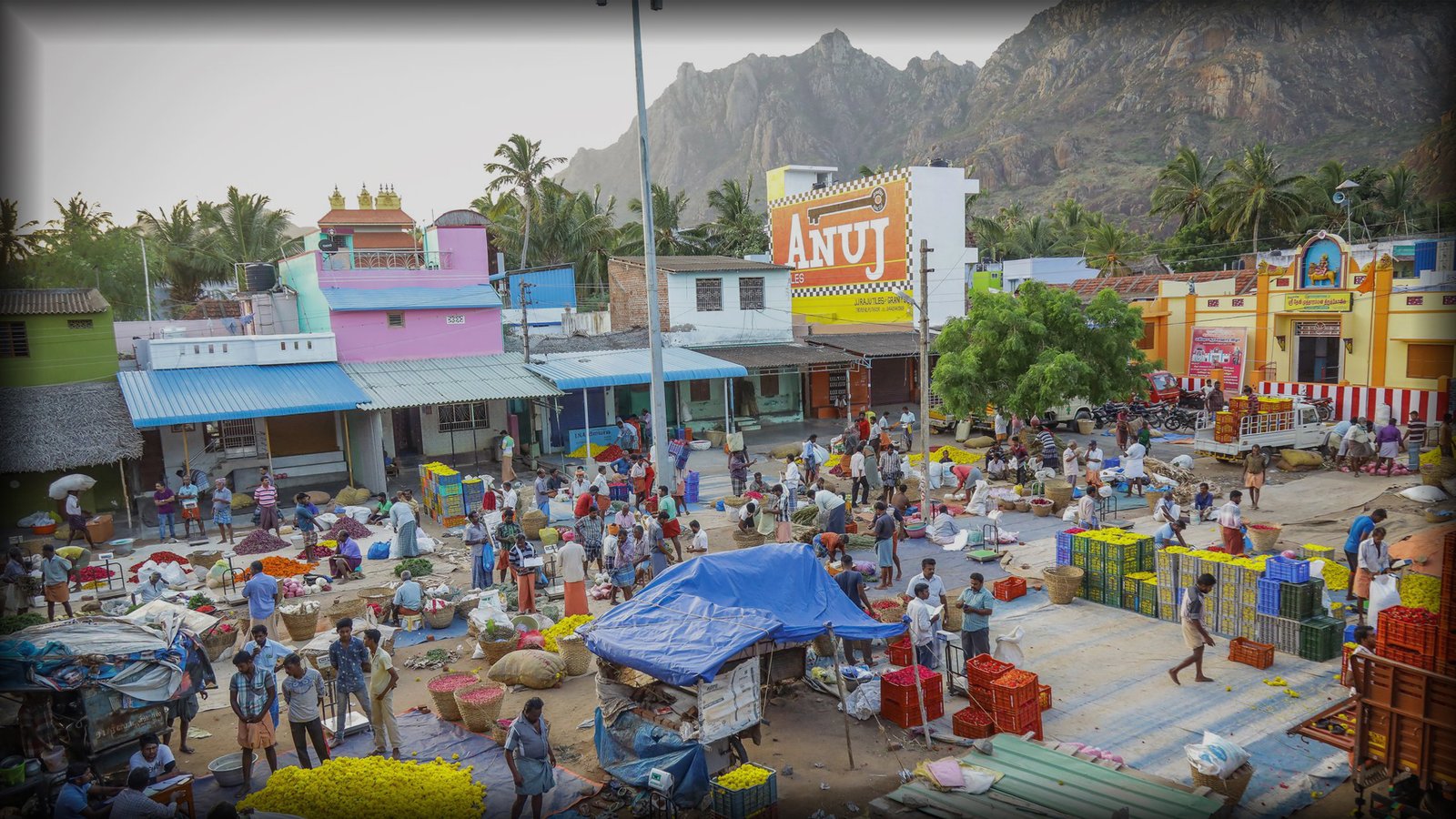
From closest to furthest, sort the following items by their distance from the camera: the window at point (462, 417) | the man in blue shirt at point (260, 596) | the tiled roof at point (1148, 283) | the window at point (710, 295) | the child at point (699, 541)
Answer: the man in blue shirt at point (260, 596) → the child at point (699, 541) → the window at point (462, 417) → the window at point (710, 295) → the tiled roof at point (1148, 283)

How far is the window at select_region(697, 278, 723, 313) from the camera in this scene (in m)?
30.6

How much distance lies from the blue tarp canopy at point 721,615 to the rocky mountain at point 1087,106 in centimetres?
593

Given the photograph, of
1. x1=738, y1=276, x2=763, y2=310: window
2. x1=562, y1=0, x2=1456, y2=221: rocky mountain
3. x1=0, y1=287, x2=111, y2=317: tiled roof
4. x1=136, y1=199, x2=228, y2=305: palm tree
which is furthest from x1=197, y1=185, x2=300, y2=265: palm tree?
x1=562, y1=0, x2=1456, y2=221: rocky mountain

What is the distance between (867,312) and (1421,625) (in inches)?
1175

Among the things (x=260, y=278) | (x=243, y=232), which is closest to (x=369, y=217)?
(x=243, y=232)

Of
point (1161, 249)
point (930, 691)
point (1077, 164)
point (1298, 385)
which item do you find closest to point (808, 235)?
point (1298, 385)

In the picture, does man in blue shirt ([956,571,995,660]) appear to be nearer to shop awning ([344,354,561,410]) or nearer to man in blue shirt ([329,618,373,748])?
man in blue shirt ([329,618,373,748])

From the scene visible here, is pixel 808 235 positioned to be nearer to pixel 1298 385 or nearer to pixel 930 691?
pixel 1298 385

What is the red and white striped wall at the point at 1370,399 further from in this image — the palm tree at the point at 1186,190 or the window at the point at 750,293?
the palm tree at the point at 1186,190

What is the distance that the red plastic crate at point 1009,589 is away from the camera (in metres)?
13.2

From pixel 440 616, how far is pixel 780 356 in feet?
59.7

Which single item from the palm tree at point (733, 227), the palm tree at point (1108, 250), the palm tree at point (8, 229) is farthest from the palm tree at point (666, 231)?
the palm tree at point (8, 229)

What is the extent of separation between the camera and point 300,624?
Answer: 12.5m

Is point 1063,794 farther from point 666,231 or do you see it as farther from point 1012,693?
point 666,231
